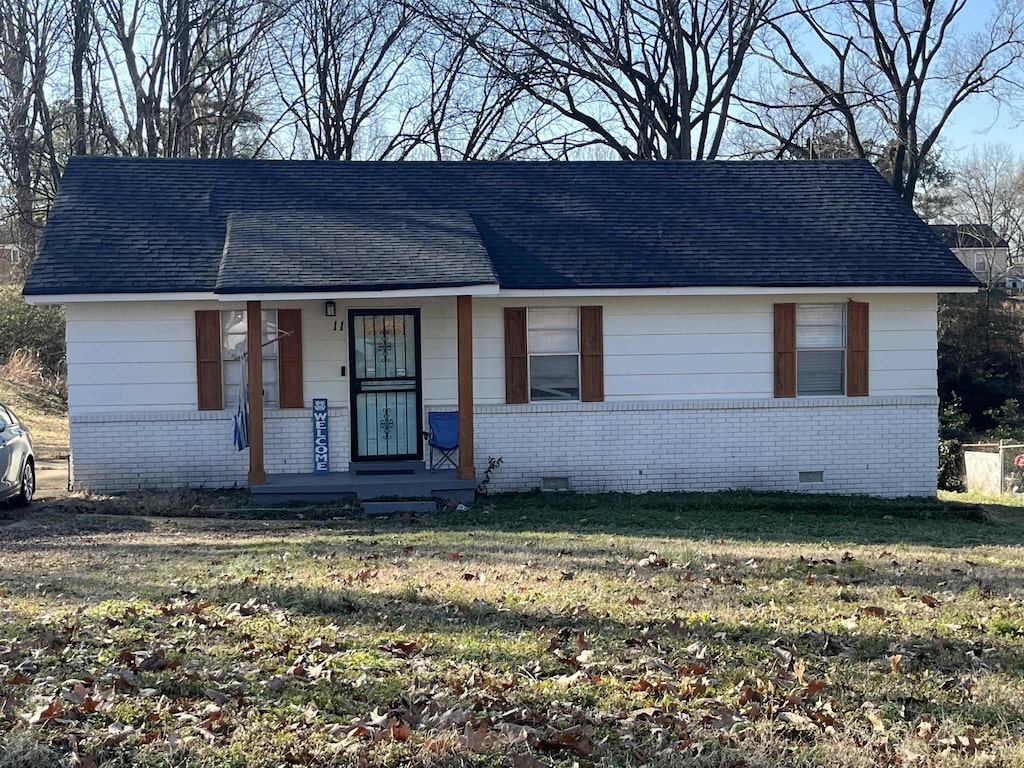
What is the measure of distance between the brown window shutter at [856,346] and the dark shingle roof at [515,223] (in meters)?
0.53

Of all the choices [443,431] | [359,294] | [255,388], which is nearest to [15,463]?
[255,388]

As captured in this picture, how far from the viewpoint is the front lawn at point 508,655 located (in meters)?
4.57

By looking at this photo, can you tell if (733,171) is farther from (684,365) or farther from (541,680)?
(541,680)

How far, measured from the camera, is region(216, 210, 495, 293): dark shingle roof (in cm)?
1341

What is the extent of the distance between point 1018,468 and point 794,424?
25.3 ft

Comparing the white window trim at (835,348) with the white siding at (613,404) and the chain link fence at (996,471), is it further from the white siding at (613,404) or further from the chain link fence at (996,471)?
the chain link fence at (996,471)

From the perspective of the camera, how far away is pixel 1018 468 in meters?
20.6

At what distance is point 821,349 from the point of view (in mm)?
15438

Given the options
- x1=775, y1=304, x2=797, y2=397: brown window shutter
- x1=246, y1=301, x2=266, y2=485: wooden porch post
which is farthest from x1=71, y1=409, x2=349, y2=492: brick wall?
x1=775, y1=304, x2=797, y2=397: brown window shutter

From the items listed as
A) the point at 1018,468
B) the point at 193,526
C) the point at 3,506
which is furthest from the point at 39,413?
the point at 1018,468

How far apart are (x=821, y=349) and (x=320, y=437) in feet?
23.3

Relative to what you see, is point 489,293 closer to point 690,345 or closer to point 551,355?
point 551,355

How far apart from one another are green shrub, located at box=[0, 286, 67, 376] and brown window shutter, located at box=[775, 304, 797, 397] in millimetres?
21990

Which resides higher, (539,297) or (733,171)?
(733,171)
